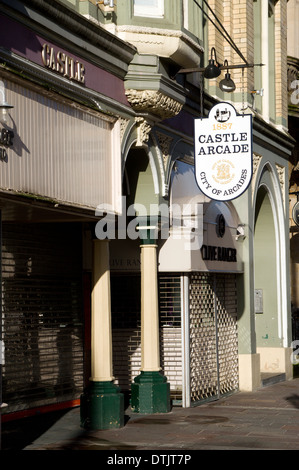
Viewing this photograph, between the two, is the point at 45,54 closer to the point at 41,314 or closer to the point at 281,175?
the point at 41,314

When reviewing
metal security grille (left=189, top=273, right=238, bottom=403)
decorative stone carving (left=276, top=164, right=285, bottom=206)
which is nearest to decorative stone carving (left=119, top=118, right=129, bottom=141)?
metal security grille (left=189, top=273, right=238, bottom=403)

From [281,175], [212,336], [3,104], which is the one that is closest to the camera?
[3,104]

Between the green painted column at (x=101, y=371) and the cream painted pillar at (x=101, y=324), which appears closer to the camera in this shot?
the green painted column at (x=101, y=371)

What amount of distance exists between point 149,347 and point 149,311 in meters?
0.61

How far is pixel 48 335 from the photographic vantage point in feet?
51.4

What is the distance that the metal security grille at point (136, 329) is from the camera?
16.9m

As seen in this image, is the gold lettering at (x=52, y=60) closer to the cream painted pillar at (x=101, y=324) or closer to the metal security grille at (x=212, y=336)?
the cream painted pillar at (x=101, y=324)

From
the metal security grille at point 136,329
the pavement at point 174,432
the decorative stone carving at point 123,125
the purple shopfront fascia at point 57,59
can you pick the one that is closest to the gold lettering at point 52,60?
the purple shopfront fascia at point 57,59

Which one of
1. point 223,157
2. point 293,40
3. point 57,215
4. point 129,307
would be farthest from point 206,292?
point 293,40

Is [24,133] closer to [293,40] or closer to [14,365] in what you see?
[14,365]

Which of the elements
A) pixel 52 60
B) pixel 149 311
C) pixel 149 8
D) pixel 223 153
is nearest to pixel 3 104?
pixel 52 60

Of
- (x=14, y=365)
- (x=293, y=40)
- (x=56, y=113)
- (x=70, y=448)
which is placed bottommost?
(x=70, y=448)

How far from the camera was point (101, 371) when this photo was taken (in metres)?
14.2

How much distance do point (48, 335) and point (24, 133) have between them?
527 centimetres
